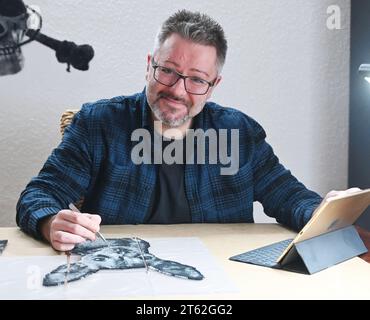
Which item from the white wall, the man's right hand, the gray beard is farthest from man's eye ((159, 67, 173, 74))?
the white wall

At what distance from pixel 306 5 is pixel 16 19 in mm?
1172

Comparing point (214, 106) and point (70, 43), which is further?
point (70, 43)

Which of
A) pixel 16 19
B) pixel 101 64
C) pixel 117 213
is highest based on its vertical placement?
pixel 16 19

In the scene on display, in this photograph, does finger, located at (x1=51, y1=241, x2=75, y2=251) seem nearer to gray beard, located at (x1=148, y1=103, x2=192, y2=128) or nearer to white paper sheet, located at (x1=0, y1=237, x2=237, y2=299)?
white paper sheet, located at (x1=0, y1=237, x2=237, y2=299)

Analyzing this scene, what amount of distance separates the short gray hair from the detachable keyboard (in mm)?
580

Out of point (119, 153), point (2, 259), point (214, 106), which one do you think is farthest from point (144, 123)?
point (2, 259)

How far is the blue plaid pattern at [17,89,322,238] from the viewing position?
1.31m

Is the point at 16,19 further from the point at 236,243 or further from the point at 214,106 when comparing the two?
the point at 236,243

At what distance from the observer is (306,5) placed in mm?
2139
